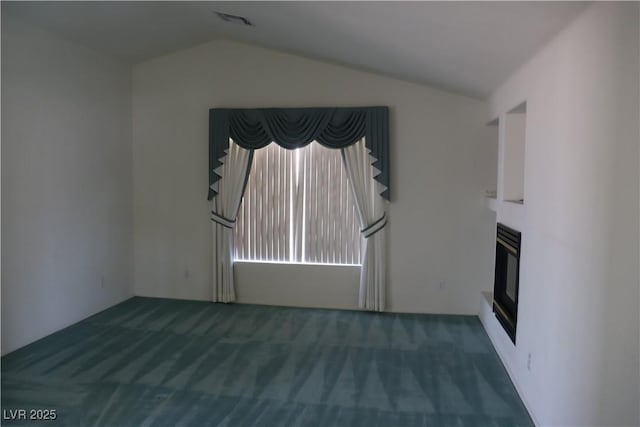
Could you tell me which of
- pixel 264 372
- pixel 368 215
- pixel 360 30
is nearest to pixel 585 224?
pixel 360 30

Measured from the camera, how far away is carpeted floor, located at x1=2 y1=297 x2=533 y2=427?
288 centimetres

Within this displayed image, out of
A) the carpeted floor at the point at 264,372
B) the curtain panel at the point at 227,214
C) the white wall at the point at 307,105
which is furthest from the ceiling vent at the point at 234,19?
the carpeted floor at the point at 264,372

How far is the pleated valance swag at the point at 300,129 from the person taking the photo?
486 centimetres

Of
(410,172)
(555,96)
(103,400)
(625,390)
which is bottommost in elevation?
(103,400)

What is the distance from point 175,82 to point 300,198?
6.91 feet

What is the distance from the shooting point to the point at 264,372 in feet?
11.4

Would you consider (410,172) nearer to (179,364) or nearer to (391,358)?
(391,358)

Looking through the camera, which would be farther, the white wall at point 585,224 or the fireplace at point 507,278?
the fireplace at point 507,278

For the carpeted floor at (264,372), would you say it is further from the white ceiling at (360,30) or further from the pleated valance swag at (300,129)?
the white ceiling at (360,30)

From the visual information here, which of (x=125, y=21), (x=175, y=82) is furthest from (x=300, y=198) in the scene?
(x=125, y=21)

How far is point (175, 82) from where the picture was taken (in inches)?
210

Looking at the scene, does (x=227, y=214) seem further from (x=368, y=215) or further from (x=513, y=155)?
(x=513, y=155)

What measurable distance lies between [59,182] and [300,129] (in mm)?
2519

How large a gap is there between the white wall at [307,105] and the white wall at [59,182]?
35cm
